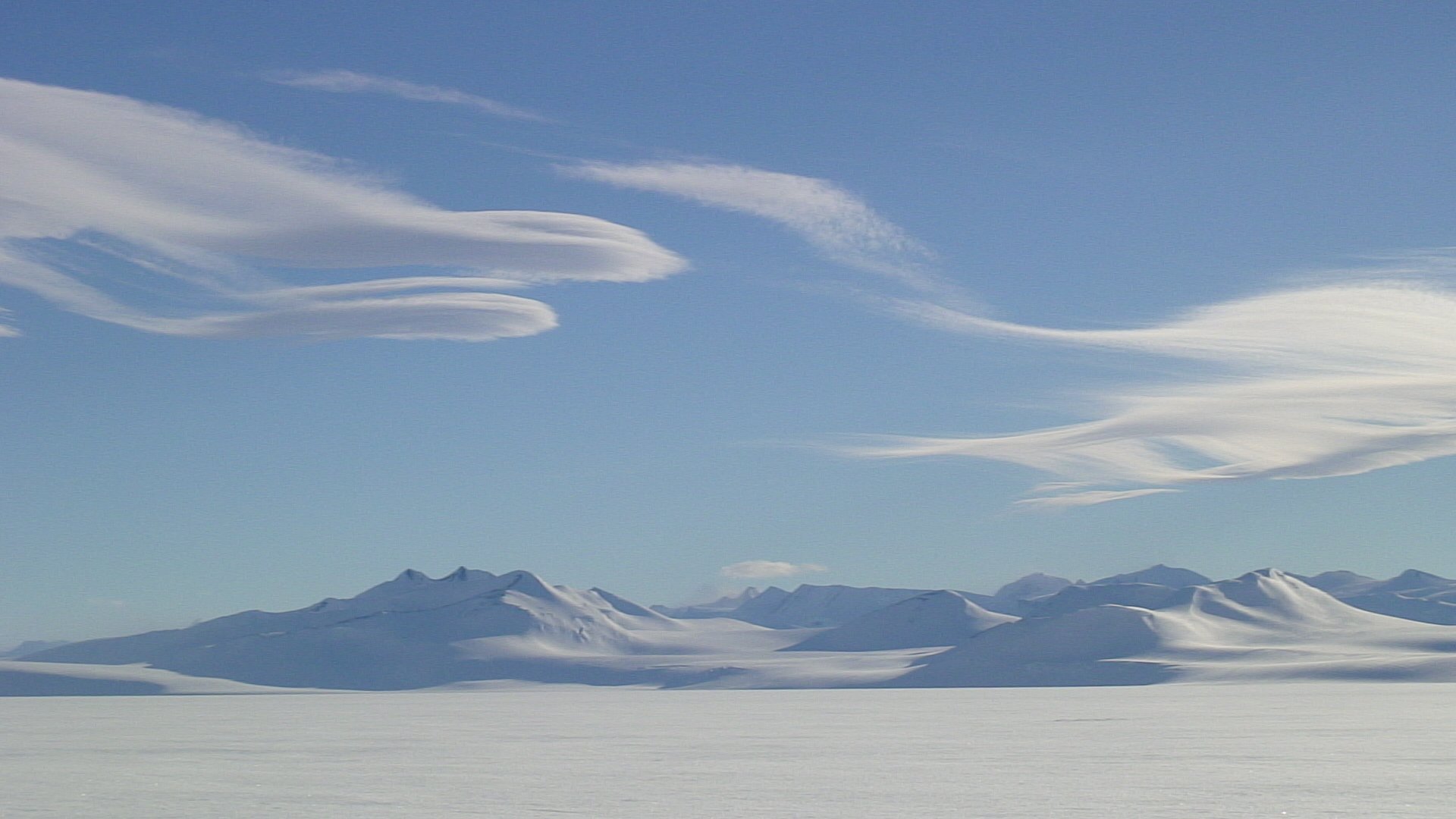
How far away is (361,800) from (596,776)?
7.01 meters

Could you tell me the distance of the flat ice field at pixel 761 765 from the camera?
29.0 m

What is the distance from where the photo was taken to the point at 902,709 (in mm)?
84312

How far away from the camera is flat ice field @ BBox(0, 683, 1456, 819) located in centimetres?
2897

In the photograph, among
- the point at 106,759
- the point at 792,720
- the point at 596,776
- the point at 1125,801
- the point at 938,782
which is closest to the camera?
the point at 1125,801

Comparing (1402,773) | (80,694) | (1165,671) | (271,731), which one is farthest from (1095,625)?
(1402,773)

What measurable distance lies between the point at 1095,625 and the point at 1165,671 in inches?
1171

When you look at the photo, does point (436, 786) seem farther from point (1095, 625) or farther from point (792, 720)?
point (1095, 625)

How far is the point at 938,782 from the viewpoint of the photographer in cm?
3381

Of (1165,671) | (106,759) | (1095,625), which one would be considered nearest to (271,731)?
(106,759)

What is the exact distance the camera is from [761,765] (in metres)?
39.2

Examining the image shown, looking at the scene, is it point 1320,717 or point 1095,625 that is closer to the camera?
point 1320,717

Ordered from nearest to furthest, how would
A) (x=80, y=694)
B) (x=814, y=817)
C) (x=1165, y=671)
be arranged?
(x=814, y=817) → (x=1165, y=671) → (x=80, y=694)

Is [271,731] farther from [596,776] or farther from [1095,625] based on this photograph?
[1095,625]

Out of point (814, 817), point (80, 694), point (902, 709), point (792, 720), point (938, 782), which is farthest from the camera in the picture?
point (80, 694)
